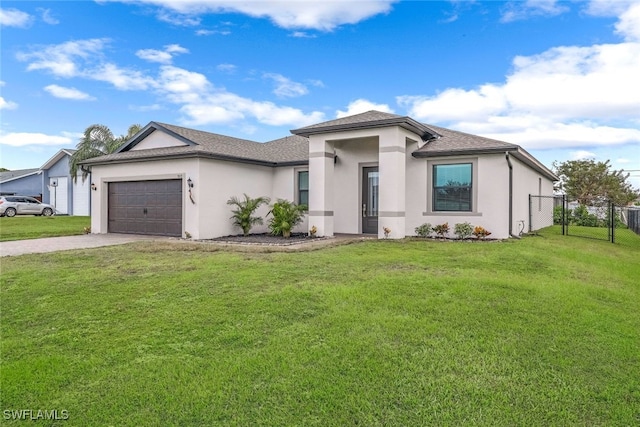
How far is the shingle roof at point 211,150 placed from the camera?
1366 cm

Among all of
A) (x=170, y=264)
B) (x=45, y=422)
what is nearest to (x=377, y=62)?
(x=170, y=264)

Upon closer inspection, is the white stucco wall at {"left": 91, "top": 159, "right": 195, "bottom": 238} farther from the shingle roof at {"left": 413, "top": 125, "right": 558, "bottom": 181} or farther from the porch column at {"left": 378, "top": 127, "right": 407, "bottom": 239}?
the shingle roof at {"left": 413, "top": 125, "right": 558, "bottom": 181}

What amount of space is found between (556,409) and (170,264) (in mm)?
7001

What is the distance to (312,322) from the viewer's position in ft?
14.8

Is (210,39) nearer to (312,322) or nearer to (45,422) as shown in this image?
(312,322)

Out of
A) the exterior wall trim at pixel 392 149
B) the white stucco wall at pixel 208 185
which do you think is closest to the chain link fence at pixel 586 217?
the exterior wall trim at pixel 392 149

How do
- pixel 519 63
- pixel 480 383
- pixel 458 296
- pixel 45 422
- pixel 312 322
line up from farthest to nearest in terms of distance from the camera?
1. pixel 519 63
2. pixel 458 296
3. pixel 312 322
4. pixel 480 383
5. pixel 45 422

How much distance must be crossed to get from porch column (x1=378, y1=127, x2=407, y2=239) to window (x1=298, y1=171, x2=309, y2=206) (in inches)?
139

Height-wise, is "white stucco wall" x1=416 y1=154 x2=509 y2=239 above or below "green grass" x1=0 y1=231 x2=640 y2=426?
above

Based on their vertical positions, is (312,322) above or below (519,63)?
A: below

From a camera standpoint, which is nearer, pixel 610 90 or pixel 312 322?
pixel 312 322

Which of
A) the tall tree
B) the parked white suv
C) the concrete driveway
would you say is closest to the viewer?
the concrete driveway

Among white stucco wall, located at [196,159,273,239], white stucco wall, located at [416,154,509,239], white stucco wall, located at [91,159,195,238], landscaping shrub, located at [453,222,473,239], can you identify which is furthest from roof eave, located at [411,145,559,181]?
white stucco wall, located at [91,159,195,238]

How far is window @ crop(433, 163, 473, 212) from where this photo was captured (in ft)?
42.1
